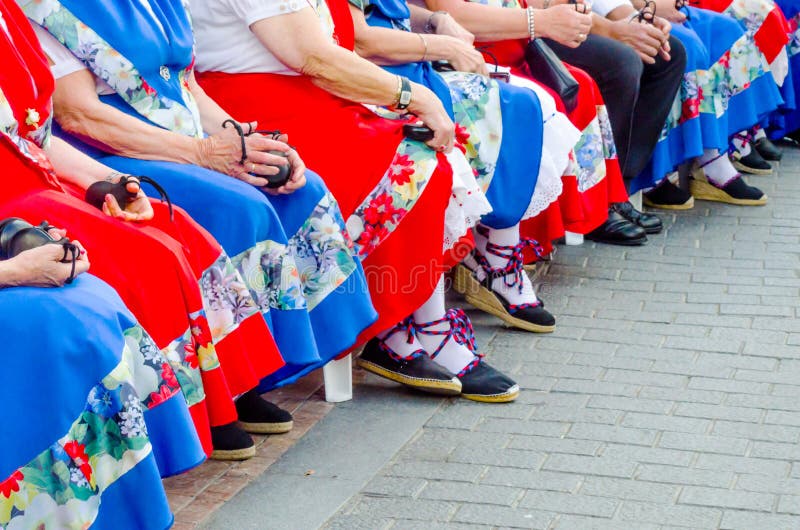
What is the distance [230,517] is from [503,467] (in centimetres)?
73

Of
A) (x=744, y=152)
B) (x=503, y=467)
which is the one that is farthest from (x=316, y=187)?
(x=744, y=152)

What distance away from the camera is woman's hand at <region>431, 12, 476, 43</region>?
179 inches

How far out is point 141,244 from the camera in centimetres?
281

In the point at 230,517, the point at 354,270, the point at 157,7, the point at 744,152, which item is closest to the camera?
the point at 230,517

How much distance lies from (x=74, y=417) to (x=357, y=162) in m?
1.60

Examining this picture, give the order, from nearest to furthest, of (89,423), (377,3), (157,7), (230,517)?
1. (89,423)
2. (230,517)
3. (157,7)
4. (377,3)

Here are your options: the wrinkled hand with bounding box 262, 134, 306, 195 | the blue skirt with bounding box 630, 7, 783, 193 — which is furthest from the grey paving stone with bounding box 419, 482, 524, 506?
the blue skirt with bounding box 630, 7, 783, 193

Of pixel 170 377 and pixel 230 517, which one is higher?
pixel 170 377

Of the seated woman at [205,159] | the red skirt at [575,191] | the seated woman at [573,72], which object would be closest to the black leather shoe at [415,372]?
the seated woman at [205,159]

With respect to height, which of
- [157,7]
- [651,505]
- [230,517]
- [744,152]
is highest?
[157,7]

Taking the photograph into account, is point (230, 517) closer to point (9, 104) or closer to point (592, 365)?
point (9, 104)

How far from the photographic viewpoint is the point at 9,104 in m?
2.82

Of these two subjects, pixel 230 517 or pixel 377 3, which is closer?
pixel 230 517

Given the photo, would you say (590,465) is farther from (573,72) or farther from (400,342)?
Result: (573,72)
